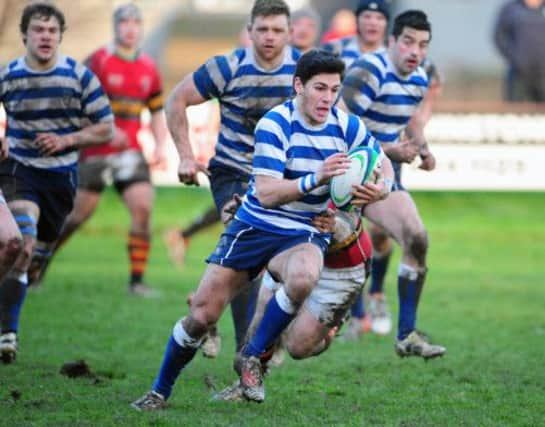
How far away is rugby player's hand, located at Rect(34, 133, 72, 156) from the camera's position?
10258mm

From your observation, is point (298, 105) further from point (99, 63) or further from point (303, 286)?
point (99, 63)

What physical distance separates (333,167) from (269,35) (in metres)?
1.92

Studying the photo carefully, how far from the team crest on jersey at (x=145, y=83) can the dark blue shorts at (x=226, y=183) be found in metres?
4.33

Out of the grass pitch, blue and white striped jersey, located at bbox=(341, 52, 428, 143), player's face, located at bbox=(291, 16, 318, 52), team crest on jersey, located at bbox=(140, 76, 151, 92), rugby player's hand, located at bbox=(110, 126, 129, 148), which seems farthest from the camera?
team crest on jersey, located at bbox=(140, 76, 151, 92)

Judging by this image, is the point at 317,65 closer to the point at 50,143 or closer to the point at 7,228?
the point at 7,228

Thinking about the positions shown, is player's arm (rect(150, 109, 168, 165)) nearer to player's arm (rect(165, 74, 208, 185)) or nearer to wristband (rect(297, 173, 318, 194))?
player's arm (rect(165, 74, 208, 185))


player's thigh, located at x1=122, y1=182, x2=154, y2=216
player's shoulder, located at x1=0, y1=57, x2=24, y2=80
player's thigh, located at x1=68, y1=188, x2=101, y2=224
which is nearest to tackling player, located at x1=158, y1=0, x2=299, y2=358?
player's shoulder, located at x1=0, y1=57, x2=24, y2=80

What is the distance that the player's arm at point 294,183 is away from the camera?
7727 millimetres

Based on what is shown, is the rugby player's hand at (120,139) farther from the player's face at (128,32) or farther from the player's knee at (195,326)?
the player's knee at (195,326)

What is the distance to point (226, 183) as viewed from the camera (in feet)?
32.0

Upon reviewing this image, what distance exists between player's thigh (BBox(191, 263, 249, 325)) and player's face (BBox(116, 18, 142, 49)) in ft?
20.0

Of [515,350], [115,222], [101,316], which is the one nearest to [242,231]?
[515,350]

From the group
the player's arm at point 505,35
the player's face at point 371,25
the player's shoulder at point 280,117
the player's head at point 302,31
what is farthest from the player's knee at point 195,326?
the player's arm at point 505,35

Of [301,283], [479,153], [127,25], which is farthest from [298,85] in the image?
[479,153]
